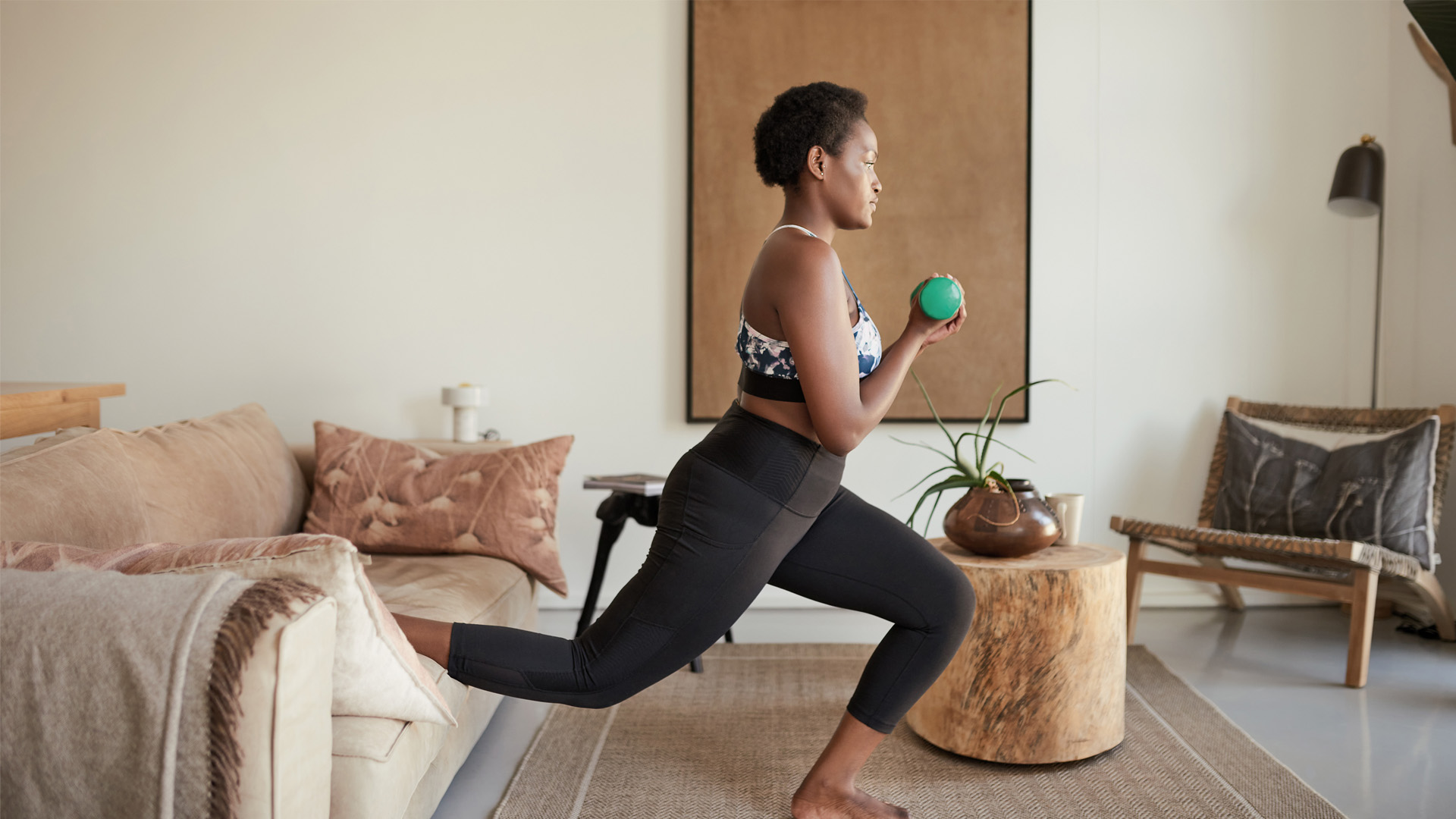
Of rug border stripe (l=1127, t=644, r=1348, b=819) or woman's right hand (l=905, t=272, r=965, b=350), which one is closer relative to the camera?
woman's right hand (l=905, t=272, r=965, b=350)

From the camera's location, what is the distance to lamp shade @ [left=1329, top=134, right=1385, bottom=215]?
3.25 metres

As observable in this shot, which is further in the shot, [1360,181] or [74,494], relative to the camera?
[1360,181]

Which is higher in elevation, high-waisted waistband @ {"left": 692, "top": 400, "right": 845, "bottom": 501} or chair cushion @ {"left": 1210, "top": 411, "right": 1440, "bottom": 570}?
high-waisted waistband @ {"left": 692, "top": 400, "right": 845, "bottom": 501}

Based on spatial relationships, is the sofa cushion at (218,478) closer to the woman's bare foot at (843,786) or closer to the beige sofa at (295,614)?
the beige sofa at (295,614)

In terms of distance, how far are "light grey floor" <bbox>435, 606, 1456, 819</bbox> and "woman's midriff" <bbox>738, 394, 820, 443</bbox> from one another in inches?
41.2

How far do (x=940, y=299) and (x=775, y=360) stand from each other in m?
0.31

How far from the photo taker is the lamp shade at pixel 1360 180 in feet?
10.7

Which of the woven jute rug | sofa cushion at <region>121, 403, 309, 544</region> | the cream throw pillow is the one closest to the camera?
the cream throw pillow

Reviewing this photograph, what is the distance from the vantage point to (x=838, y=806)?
5.85 ft

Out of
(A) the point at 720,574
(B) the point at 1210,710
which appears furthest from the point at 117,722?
(B) the point at 1210,710

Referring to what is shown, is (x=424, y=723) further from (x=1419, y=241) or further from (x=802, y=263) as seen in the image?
(x=1419, y=241)

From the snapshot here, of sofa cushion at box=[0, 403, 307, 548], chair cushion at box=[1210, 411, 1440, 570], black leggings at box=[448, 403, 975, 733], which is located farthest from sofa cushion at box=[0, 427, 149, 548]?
chair cushion at box=[1210, 411, 1440, 570]

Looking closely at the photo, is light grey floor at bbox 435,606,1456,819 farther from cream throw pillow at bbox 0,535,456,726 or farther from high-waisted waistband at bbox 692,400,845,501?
high-waisted waistband at bbox 692,400,845,501

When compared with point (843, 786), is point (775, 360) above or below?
above
